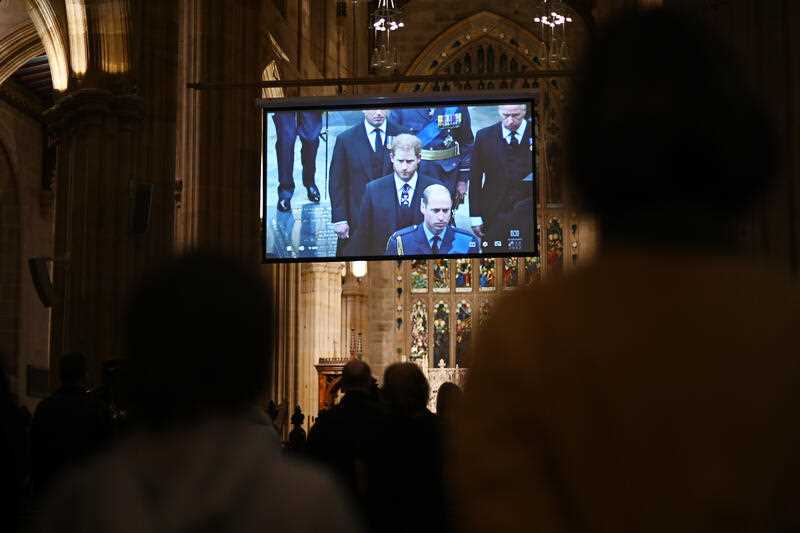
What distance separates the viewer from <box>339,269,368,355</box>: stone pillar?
1118 inches

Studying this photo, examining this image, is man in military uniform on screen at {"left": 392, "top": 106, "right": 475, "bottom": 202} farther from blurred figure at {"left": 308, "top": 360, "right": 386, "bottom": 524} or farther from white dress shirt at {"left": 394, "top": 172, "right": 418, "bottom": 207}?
blurred figure at {"left": 308, "top": 360, "right": 386, "bottom": 524}

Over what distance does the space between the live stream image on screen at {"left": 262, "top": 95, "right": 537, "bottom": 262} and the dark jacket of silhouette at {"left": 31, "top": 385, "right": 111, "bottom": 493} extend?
7.61 meters

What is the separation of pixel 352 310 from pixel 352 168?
49.3 ft

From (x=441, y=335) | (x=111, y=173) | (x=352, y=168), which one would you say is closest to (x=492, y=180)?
(x=352, y=168)

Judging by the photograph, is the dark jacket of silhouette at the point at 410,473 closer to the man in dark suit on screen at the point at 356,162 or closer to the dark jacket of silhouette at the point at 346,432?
the dark jacket of silhouette at the point at 346,432

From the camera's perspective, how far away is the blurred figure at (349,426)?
17.5 feet

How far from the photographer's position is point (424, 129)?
44.4 ft

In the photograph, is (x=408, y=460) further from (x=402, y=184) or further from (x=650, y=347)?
(x=402, y=184)

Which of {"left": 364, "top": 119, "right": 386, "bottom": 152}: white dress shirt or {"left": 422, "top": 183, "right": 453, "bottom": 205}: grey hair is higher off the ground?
{"left": 364, "top": 119, "right": 386, "bottom": 152}: white dress shirt

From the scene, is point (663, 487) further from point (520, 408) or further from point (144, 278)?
point (144, 278)

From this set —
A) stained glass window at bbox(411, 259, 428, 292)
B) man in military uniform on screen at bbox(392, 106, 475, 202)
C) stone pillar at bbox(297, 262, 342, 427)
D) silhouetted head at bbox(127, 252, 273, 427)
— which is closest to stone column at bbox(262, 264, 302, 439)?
stone pillar at bbox(297, 262, 342, 427)

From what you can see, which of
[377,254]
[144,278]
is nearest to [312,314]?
[377,254]

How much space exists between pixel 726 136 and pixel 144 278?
2.78 ft

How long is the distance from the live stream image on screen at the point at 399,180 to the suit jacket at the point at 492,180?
0.04 ft
